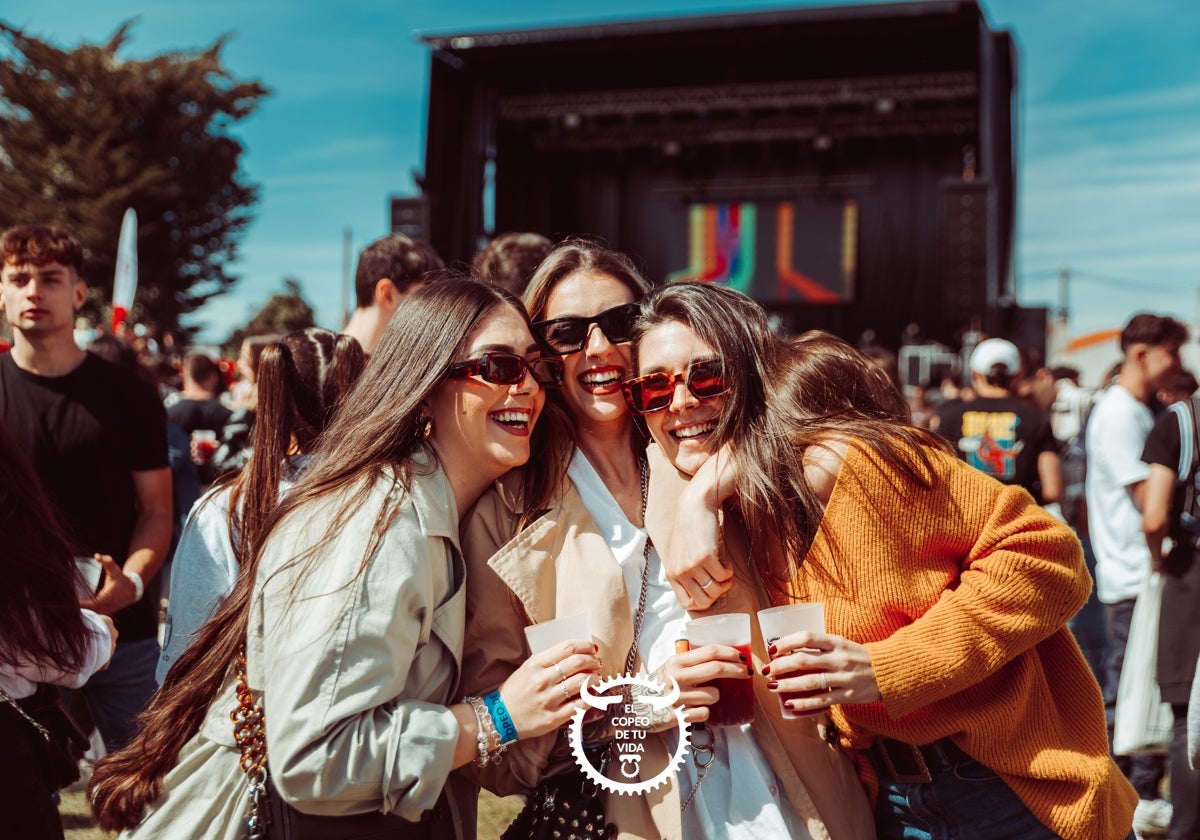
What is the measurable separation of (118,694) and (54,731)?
1144 mm

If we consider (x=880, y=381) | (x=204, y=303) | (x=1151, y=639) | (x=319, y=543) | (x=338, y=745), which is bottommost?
(x=1151, y=639)

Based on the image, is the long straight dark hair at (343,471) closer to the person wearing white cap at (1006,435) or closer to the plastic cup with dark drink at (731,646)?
the plastic cup with dark drink at (731,646)

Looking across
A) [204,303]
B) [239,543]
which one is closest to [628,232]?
[204,303]

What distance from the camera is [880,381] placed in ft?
7.16

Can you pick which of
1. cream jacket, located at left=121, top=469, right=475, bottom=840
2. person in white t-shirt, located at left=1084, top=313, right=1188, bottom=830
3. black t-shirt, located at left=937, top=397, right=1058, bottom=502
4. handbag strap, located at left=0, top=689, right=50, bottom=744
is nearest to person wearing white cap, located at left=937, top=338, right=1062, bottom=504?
black t-shirt, located at left=937, top=397, right=1058, bottom=502

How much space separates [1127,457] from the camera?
14.5 feet

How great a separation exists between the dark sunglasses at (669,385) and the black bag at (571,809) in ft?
2.08

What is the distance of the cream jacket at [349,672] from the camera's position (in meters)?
1.50

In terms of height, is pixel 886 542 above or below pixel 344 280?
below

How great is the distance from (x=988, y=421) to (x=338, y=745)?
436cm

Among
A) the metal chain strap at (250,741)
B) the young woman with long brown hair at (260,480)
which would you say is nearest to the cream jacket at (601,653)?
the metal chain strap at (250,741)

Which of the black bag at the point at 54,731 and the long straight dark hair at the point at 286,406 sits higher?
the long straight dark hair at the point at 286,406

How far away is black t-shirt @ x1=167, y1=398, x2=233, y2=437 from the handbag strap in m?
3.82

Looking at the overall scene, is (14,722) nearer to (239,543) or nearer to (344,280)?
(239,543)
